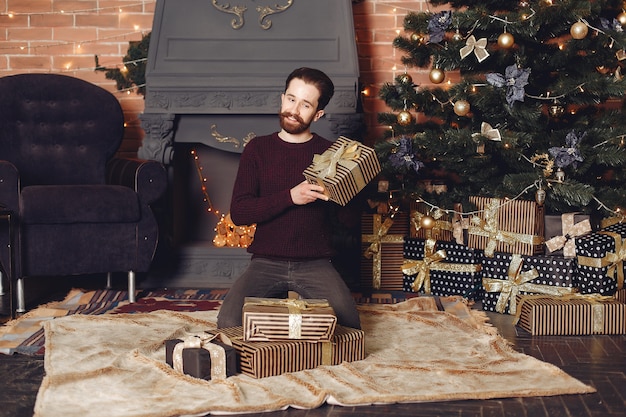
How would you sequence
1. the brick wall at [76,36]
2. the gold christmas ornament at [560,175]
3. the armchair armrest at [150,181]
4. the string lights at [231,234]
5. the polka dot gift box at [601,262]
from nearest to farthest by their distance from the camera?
the polka dot gift box at [601,262]
the gold christmas ornament at [560,175]
the armchair armrest at [150,181]
the string lights at [231,234]
the brick wall at [76,36]

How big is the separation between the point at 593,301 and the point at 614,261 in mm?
282

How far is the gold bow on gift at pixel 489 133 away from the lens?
391 centimetres

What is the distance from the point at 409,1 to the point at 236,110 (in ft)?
4.89

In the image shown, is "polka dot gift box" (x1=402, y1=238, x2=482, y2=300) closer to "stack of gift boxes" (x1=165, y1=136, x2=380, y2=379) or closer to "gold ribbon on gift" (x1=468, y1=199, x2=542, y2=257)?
"gold ribbon on gift" (x1=468, y1=199, x2=542, y2=257)

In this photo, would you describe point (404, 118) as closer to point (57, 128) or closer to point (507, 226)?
point (507, 226)

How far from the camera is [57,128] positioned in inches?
180

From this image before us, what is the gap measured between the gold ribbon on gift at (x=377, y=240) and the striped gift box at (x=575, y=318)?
1.25m

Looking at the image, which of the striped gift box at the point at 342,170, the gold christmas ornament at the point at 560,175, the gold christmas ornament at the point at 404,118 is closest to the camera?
the striped gift box at the point at 342,170

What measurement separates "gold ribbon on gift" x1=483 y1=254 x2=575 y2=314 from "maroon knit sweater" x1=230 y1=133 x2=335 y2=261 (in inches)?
47.0

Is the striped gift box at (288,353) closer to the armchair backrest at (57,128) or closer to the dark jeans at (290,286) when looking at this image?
the dark jeans at (290,286)

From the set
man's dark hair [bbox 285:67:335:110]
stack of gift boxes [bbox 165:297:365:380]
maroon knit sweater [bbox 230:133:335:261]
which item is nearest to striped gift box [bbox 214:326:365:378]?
stack of gift boxes [bbox 165:297:365:380]

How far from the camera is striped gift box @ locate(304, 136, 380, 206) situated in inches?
114

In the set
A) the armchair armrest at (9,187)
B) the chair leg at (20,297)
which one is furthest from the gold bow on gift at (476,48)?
the chair leg at (20,297)

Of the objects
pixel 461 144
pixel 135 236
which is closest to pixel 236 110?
pixel 135 236
